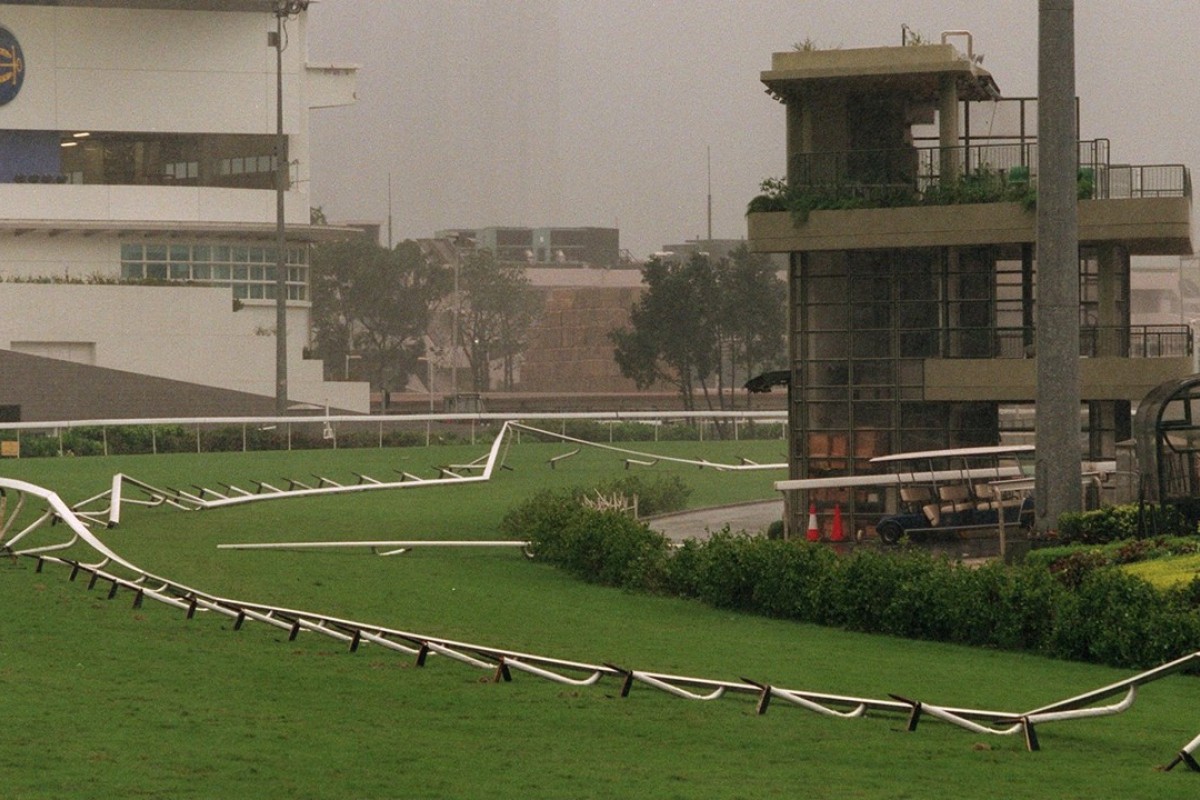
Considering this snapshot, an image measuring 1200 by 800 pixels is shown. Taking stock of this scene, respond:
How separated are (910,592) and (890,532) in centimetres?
764

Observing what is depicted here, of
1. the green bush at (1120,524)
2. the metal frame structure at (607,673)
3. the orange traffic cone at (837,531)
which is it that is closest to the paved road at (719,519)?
the orange traffic cone at (837,531)

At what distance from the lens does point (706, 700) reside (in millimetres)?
11688

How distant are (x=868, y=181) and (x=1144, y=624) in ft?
42.2

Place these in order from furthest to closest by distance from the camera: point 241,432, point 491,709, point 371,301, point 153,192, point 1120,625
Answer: point 371,301 < point 153,192 < point 241,432 < point 1120,625 < point 491,709

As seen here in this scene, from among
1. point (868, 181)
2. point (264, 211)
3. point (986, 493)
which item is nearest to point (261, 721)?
point (986, 493)

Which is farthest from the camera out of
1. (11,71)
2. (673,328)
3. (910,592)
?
(673,328)

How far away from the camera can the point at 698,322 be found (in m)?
72.2

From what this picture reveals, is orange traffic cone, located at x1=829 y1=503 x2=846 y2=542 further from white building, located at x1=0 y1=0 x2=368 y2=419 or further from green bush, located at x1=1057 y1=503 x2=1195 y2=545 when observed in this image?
white building, located at x1=0 y1=0 x2=368 y2=419

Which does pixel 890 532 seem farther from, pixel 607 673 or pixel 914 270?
pixel 607 673

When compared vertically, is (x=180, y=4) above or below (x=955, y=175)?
above

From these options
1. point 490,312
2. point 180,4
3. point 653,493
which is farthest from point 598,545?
point 490,312

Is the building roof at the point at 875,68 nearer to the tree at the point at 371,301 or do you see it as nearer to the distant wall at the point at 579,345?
the tree at the point at 371,301

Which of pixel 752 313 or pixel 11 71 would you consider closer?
pixel 11 71

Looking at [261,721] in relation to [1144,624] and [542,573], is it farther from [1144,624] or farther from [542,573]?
[542,573]
